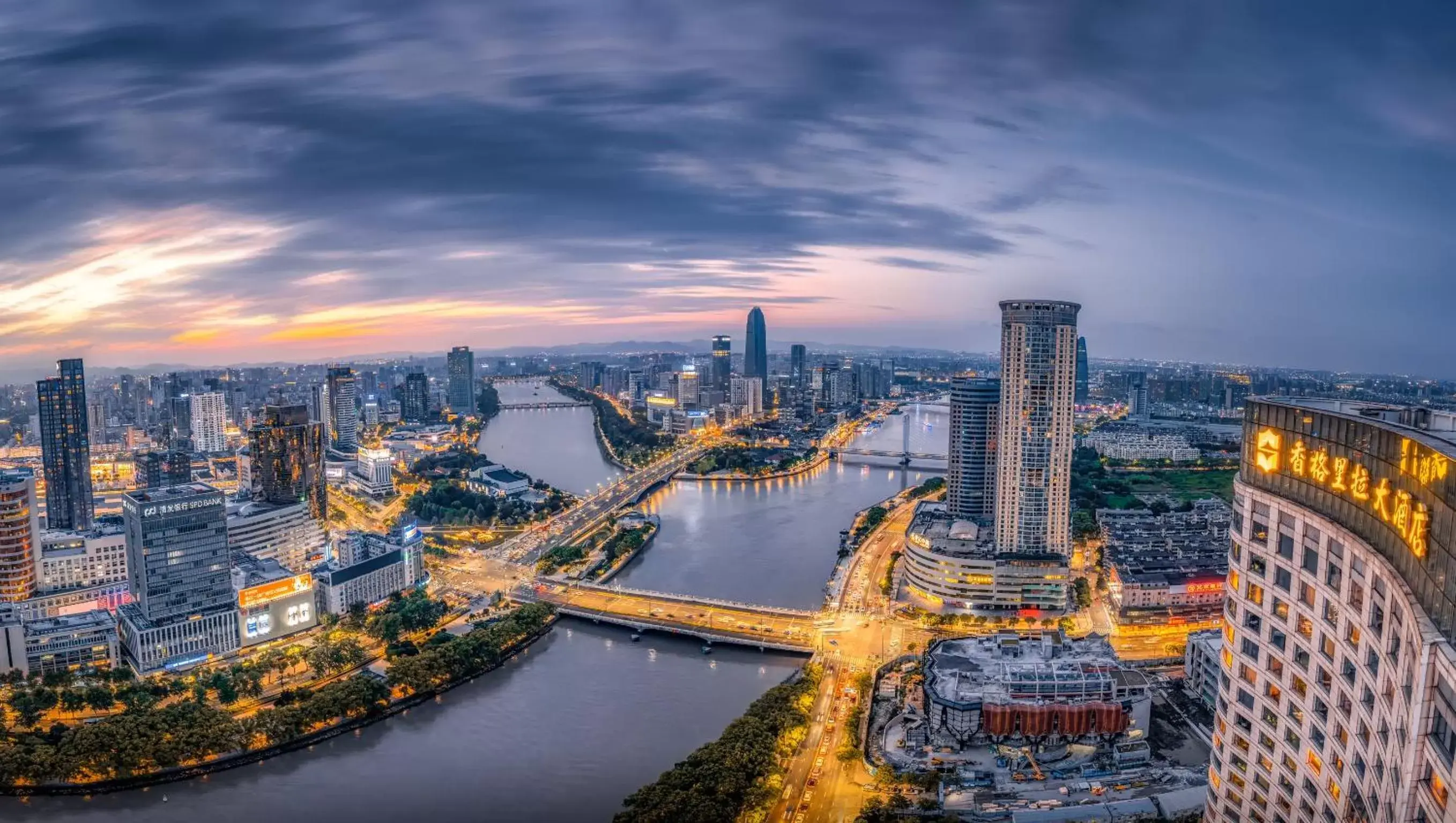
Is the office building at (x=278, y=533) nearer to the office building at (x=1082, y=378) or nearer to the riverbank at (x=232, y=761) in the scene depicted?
the riverbank at (x=232, y=761)

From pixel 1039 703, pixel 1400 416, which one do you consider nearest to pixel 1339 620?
pixel 1400 416

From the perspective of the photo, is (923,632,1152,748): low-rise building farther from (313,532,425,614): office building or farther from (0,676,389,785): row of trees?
(313,532,425,614): office building

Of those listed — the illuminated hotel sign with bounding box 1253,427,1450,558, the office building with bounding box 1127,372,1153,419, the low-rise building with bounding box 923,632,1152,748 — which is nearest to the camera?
the illuminated hotel sign with bounding box 1253,427,1450,558

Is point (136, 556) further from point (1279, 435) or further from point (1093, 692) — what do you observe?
point (1279, 435)

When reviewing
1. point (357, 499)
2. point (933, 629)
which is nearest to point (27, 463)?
point (357, 499)

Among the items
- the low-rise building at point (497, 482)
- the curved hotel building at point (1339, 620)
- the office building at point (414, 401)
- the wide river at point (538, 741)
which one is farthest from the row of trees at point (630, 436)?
the curved hotel building at point (1339, 620)

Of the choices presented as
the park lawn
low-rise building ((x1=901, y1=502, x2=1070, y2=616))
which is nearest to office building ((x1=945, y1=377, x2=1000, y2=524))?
low-rise building ((x1=901, y1=502, x2=1070, y2=616))
